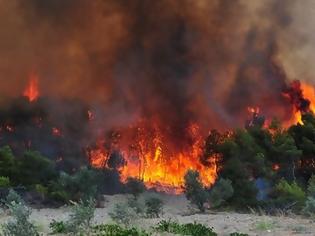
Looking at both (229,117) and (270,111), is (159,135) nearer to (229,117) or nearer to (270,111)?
(229,117)

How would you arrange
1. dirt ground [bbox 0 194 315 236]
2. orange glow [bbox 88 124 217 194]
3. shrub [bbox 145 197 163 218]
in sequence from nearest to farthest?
dirt ground [bbox 0 194 315 236] → shrub [bbox 145 197 163 218] → orange glow [bbox 88 124 217 194]

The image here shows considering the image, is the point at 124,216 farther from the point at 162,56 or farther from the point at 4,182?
the point at 162,56

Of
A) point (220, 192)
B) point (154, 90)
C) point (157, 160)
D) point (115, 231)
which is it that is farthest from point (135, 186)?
point (115, 231)

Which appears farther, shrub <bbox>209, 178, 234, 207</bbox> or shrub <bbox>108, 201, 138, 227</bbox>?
shrub <bbox>209, 178, 234, 207</bbox>

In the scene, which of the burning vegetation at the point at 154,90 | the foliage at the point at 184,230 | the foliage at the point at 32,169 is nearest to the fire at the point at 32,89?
the burning vegetation at the point at 154,90

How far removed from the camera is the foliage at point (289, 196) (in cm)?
2350

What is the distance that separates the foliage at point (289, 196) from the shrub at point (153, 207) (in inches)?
230

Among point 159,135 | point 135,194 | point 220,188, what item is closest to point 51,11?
point 159,135

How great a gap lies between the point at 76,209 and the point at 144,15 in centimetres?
2572

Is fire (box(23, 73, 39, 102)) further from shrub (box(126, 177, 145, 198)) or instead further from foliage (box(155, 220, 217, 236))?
foliage (box(155, 220, 217, 236))

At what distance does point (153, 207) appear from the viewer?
67.3 feet

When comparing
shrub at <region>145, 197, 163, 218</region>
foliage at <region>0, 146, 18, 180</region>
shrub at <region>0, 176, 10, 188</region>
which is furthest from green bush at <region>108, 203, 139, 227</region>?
foliage at <region>0, 146, 18, 180</region>

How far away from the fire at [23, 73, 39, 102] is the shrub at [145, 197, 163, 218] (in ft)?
43.0

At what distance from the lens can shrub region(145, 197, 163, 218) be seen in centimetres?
2014
